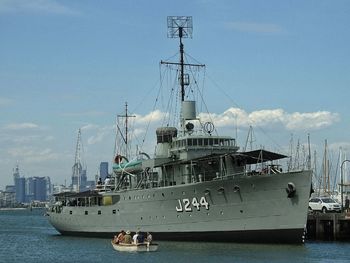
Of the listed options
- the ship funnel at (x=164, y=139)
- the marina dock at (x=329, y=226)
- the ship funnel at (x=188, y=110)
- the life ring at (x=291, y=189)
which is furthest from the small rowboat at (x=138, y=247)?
the marina dock at (x=329, y=226)

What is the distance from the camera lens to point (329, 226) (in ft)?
167

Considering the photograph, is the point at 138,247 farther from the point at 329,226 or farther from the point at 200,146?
the point at 329,226

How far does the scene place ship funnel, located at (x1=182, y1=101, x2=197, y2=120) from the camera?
51.8 metres

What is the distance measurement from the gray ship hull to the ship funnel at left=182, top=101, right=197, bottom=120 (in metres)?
6.97

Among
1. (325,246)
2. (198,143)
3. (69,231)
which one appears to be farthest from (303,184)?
(69,231)

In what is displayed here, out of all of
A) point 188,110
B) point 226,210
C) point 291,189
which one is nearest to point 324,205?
point 188,110

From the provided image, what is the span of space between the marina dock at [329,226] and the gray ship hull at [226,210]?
7768 millimetres

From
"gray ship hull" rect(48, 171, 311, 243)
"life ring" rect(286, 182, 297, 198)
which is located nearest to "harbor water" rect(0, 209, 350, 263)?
"gray ship hull" rect(48, 171, 311, 243)

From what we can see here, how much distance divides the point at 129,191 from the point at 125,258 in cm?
1158

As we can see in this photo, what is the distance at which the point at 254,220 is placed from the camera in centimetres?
4300

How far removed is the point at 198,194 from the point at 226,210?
2.36 meters

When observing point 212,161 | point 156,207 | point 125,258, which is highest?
point 212,161

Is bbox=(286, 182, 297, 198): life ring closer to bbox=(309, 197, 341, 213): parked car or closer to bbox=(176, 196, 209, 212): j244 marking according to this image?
bbox=(176, 196, 209, 212): j244 marking

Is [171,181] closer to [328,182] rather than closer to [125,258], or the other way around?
[125,258]
